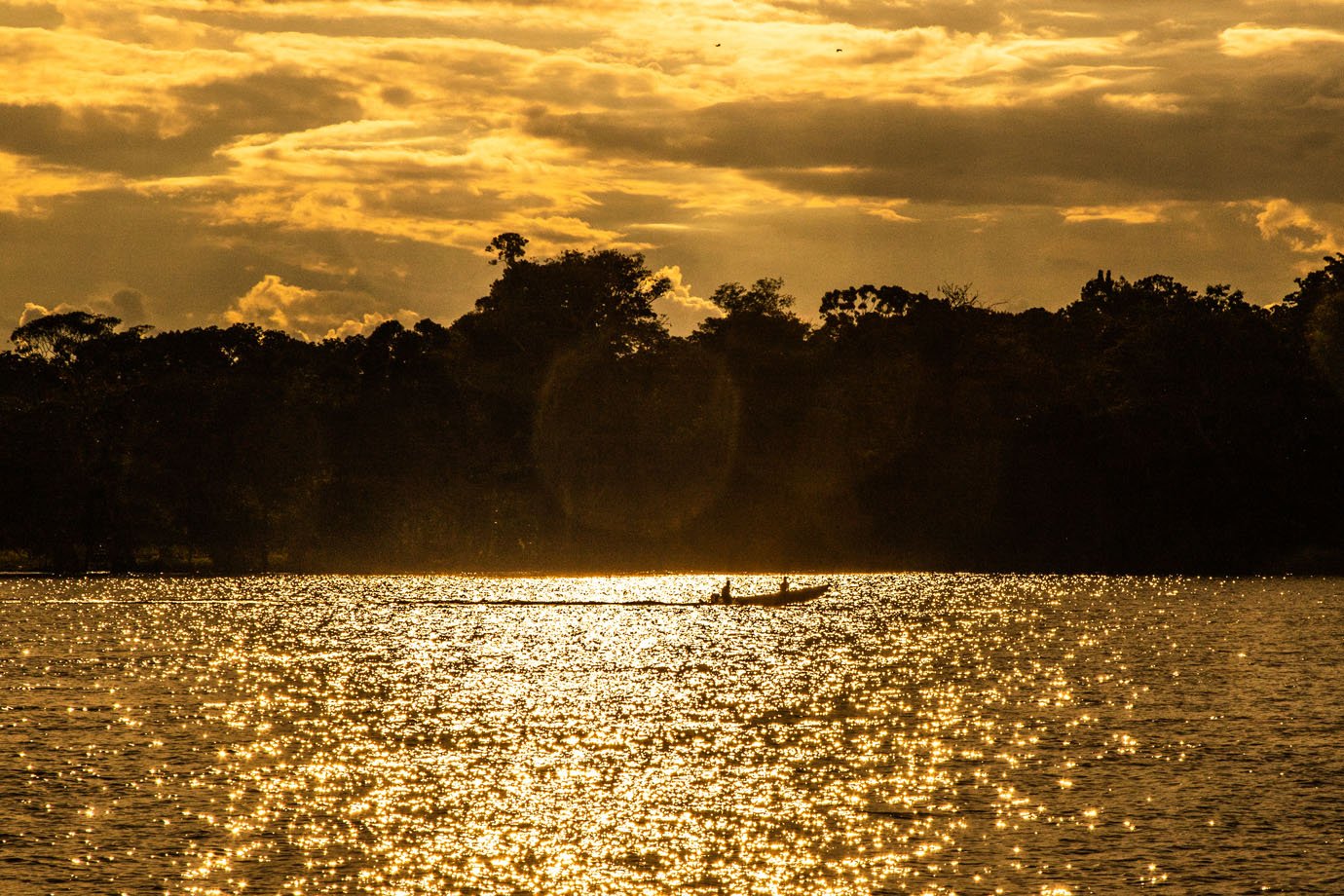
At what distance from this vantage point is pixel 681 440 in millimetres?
159250

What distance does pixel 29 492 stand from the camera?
13762cm

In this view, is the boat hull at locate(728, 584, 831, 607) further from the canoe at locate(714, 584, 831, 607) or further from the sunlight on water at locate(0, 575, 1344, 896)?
the sunlight on water at locate(0, 575, 1344, 896)

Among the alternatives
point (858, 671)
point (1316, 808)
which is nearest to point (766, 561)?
point (858, 671)

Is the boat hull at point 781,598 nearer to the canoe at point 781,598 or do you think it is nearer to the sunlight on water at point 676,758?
the canoe at point 781,598

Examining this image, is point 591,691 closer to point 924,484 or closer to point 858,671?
point 858,671

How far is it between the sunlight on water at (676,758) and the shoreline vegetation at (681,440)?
43820 millimetres

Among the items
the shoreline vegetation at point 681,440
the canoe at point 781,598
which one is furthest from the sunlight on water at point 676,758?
the shoreline vegetation at point 681,440

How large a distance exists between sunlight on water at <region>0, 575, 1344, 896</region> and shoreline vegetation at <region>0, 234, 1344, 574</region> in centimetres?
4382

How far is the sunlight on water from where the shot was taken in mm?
34188

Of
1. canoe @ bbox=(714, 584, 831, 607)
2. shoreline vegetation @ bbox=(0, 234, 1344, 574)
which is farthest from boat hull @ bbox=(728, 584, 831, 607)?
shoreline vegetation @ bbox=(0, 234, 1344, 574)

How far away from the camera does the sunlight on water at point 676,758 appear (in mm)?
34188

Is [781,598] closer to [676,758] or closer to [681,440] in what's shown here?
[681,440]

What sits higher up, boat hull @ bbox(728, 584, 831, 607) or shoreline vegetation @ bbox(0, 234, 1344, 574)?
shoreline vegetation @ bbox(0, 234, 1344, 574)

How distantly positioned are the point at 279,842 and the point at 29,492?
111m
